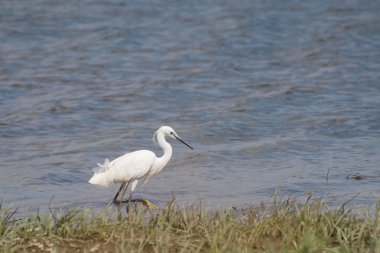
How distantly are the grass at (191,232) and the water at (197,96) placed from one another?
1.18 metres

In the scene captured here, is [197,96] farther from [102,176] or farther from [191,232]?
[191,232]

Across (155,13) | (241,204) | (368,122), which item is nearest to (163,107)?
(368,122)

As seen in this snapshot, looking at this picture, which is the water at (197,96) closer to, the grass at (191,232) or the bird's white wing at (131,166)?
the bird's white wing at (131,166)

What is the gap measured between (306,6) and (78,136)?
884 cm

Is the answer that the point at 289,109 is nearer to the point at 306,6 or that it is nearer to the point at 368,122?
the point at 368,122

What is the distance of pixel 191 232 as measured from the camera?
5.55 m

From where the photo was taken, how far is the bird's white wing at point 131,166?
7816 millimetres

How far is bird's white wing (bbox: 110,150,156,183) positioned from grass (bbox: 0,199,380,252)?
6.50ft

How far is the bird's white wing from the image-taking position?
782cm

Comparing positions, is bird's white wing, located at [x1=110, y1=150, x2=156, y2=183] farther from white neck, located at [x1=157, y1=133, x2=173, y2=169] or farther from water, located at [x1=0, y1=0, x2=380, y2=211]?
water, located at [x1=0, y1=0, x2=380, y2=211]

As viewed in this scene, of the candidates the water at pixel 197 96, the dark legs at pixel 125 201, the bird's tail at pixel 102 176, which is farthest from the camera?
the water at pixel 197 96

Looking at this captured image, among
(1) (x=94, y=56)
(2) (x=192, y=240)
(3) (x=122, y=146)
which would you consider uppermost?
(1) (x=94, y=56)

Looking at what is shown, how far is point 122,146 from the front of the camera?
10383 mm

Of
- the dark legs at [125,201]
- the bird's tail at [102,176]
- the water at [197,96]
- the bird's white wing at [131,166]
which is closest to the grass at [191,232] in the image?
the water at [197,96]
